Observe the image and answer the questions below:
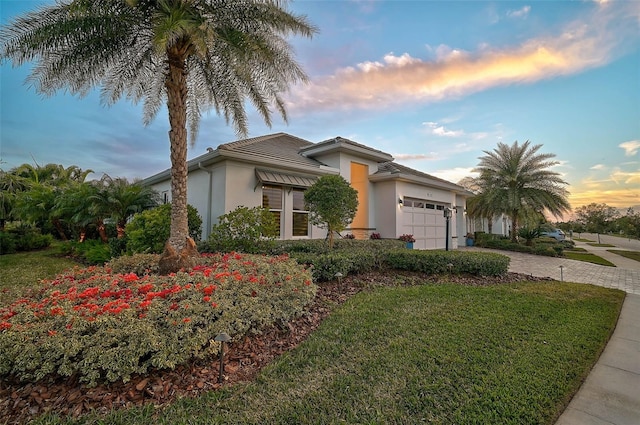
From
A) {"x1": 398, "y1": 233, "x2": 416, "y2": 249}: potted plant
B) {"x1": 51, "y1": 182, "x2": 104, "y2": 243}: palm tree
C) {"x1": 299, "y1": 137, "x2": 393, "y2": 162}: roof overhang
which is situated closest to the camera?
{"x1": 51, "y1": 182, "x2": 104, "y2": 243}: palm tree

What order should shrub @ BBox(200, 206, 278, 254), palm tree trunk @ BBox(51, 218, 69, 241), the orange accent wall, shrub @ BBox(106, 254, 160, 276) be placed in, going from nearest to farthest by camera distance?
1. shrub @ BBox(106, 254, 160, 276)
2. shrub @ BBox(200, 206, 278, 254)
3. the orange accent wall
4. palm tree trunk @ BBox(51, 218, 69, 241)

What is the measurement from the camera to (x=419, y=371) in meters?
3.55

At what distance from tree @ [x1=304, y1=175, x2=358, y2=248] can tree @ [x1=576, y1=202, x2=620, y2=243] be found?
176ft

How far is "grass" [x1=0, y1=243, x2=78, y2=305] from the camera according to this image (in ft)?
29.6

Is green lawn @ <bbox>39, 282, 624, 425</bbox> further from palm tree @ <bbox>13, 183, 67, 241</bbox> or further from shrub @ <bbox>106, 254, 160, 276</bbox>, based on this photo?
palm tree @ <bbox>13, 183, 67, 241</bbox>

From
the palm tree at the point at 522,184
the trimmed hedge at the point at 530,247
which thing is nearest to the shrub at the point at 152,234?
the palm tree at the point at 522,184

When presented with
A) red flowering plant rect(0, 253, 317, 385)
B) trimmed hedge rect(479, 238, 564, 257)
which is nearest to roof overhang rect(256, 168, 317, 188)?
red flowering plant rect(0, 253, 317, 385)

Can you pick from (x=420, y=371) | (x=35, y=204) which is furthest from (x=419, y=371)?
(x=35, y=204)

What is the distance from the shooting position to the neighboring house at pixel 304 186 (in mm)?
11125

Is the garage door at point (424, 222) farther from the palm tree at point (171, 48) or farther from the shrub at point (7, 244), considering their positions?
the shrub at point (7, 244)

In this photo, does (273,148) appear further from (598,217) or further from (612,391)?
(598,217)

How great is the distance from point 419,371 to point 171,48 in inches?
358

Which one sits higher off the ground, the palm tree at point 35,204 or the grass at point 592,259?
the palm tree at point 35,204

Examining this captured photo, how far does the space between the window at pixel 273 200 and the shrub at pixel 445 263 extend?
5316 mm
